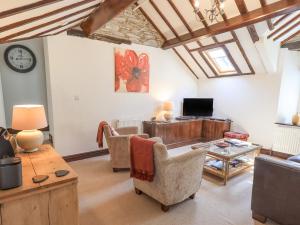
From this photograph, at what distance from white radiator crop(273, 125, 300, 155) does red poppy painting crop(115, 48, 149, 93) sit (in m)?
3.39

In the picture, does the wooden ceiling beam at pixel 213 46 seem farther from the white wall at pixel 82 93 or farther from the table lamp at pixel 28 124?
the table lamp at pixel 28 124

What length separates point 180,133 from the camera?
17.0ft

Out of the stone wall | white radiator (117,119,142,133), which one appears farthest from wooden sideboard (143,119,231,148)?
the stone wall

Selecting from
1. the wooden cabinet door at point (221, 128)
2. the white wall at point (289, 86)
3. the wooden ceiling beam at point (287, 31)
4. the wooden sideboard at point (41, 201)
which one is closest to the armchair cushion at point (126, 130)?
the wooden sideboard at point (41, 201)

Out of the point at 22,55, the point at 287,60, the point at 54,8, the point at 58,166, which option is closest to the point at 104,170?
the point at 58,166

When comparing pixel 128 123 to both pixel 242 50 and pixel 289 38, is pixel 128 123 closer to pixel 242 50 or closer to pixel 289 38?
pixel 242 50

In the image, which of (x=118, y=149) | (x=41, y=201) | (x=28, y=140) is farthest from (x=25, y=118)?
(x=118, y=149)

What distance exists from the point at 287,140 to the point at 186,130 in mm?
2370

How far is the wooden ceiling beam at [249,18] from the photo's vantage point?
108 inches

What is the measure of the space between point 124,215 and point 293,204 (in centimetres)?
182

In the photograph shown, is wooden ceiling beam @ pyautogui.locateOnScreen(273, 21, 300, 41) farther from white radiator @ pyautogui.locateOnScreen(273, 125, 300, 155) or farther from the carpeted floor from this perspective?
the carpeted floor

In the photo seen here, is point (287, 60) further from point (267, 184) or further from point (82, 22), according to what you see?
point (82, 22)

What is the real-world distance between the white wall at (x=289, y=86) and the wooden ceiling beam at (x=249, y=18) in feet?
5.61

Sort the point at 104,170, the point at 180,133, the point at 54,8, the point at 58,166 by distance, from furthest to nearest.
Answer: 1. the point at 180,133
2. the point at 104,170
3. the point at 54,8
4. the point at 58,166
